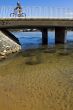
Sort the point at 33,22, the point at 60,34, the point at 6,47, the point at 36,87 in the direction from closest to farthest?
the point at 36,87
the point at 6,47
the point at 33,22
the point at 60,34

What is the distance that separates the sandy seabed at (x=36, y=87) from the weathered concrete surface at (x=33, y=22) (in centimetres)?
2084

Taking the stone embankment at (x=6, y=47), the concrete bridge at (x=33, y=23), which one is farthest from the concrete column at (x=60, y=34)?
the stone embankment at (x=6, y=47)

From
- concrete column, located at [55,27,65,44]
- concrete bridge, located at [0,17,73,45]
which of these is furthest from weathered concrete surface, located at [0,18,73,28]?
concrete column, located at [55,27,65,44]

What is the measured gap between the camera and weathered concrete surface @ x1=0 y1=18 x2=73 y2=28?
4739 cm

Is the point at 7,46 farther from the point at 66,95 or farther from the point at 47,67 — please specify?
the point at 66,95

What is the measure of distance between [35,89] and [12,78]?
382cm

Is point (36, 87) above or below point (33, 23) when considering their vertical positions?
above

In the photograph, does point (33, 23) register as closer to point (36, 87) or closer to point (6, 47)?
point (6, 47)

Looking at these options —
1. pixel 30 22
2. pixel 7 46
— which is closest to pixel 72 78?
pixel 7 46

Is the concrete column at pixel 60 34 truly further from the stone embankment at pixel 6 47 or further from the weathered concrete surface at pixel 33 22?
the stone embankment at pixel 6 47

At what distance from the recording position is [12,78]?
21500 millimetres

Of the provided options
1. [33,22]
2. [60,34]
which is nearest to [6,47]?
[33,22]

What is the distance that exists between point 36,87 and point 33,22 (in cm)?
3133

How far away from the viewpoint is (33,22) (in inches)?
1932
